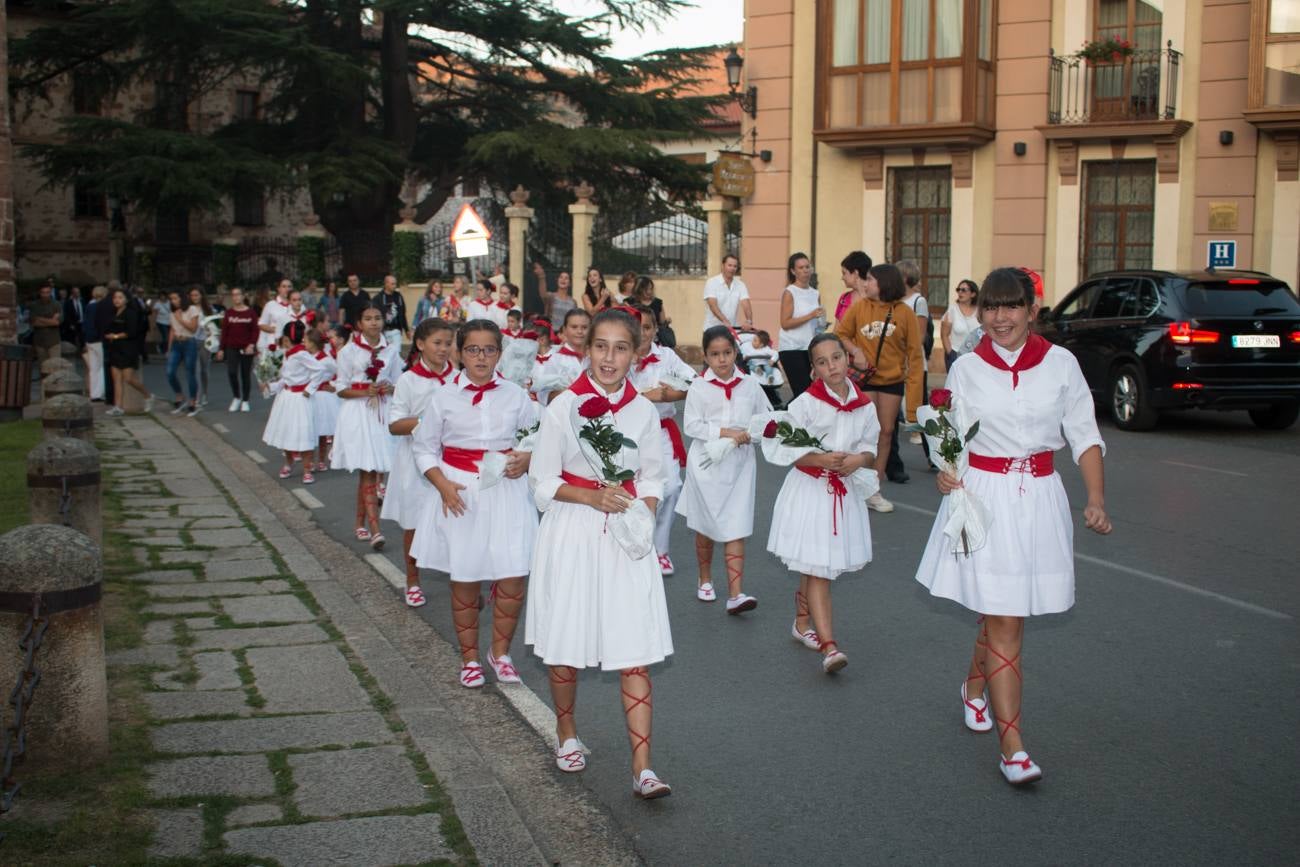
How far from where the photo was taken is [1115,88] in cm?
2539

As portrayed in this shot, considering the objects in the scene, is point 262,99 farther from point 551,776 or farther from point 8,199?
point 551,776

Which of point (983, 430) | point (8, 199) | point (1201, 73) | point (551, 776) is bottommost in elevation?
point (551, 776)

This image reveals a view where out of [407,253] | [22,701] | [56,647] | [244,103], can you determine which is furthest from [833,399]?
[244,103]

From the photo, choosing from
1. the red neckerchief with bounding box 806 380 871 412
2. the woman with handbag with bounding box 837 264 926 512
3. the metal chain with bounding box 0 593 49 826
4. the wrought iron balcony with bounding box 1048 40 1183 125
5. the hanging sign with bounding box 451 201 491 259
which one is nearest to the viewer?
the metal chain with bounding box 0 593 49 826

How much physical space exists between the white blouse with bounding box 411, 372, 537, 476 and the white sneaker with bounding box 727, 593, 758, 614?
6.13 ft

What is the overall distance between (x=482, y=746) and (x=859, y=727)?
1.57 metres

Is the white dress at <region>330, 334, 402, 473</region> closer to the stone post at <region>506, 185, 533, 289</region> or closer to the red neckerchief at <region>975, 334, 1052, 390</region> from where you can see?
the red neckerchief at <region>975, 334, 1052, 390</region>

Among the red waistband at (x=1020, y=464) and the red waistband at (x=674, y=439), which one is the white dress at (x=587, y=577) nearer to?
the red waistband at (x=1020, y=464)

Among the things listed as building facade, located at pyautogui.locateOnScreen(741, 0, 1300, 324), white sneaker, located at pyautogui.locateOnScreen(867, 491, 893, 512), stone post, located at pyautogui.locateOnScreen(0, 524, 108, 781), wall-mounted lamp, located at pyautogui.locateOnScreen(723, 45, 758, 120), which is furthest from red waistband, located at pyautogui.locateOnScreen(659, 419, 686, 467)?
wall-mounted lamp, located at pyautogui.locateOnScreen(723, 45, 758, 120)

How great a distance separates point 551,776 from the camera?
532 cm

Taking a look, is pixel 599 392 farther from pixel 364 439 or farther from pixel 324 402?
pixel 324 402

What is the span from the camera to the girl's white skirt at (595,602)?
5.03m

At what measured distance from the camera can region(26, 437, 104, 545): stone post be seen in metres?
7.45

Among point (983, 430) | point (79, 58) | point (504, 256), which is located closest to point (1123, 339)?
point (983, 430)
